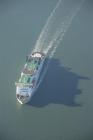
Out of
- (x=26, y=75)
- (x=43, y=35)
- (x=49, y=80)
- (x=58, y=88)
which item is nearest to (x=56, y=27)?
(x=43, y=35)

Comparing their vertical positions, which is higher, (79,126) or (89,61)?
(89,61)

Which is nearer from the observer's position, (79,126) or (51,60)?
(79,126)

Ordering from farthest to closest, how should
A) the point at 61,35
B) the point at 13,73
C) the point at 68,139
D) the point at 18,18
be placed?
1. the point at 18,18
2. the point at 61,35
3. the point at 13,73
4. the point at 68,139

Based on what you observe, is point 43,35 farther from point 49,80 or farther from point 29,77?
point 29,77

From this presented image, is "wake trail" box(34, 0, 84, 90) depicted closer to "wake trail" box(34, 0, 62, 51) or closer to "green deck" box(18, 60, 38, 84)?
"wake trail" box(34, 0, 62, 51)

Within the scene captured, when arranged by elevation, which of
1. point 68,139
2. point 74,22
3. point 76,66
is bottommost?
point 68,139

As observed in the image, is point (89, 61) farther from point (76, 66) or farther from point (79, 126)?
point (79, 126)

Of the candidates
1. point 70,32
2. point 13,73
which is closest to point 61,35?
point 70,32
